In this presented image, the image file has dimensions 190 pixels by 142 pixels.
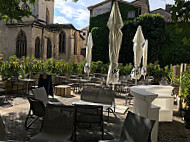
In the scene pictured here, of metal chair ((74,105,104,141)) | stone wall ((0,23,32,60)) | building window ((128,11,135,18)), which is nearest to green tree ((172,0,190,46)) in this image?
metal chair ((74,105,104,141))

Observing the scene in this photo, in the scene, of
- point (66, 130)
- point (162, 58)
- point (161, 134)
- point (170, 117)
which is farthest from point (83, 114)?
point (162, 58)

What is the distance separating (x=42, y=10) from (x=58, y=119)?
37992mm

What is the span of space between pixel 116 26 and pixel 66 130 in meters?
4.09

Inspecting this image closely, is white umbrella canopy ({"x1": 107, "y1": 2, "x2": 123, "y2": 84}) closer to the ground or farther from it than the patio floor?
farther from it

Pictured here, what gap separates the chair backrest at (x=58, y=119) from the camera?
3.39 m

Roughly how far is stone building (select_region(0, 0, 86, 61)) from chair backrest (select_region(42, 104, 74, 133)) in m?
25.2

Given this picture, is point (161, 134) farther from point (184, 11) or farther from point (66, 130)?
point (184, 11)

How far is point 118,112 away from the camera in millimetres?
6098

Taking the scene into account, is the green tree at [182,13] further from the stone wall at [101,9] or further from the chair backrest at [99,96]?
the stone wall at [101,9]

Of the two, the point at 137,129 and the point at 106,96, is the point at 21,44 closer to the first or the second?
the point at 106,96

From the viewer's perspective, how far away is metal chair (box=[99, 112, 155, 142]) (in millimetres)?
2560

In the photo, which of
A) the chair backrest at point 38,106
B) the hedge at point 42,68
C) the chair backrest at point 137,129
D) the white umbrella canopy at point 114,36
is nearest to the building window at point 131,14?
the hedge at point 42,68

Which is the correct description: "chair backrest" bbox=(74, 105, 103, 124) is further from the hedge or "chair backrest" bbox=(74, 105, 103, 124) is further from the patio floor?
the hedge

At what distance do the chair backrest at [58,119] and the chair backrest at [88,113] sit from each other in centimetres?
38
